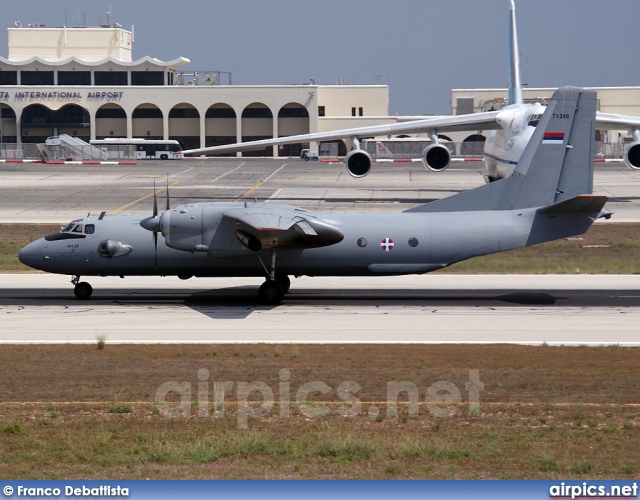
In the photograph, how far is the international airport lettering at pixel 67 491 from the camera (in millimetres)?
9773

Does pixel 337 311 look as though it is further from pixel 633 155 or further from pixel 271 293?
pixel 633 155

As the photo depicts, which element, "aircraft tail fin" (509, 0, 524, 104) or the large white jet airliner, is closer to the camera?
the large white jet airliner

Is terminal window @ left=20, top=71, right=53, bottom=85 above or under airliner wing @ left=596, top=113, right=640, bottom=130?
above

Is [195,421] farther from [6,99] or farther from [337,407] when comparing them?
[6,99]

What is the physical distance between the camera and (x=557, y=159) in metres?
28.1

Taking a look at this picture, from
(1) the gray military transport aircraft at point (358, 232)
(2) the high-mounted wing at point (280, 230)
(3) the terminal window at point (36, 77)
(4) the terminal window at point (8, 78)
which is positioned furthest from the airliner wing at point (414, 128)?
(4) the terminal window at point (8, 78)

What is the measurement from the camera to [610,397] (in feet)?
53.9

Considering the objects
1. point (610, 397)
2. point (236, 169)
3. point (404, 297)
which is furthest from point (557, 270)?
point (236, 169)

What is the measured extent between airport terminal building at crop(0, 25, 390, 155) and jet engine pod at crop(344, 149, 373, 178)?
64.6 metres

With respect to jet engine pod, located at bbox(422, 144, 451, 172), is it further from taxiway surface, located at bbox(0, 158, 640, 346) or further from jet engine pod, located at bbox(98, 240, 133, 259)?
jet engine pod, located at bbox(98, 240, 133, 259)

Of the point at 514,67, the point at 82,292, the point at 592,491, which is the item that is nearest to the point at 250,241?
the point at 82,292

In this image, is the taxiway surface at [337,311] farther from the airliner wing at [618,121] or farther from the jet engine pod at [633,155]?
→ the airliner wing at [618,121]

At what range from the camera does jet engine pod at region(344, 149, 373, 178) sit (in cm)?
5203

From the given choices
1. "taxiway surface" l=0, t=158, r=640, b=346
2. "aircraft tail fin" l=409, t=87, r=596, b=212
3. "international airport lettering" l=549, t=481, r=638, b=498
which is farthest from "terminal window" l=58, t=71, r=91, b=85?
"international airport lettering" l=549, t=481, r=638, b=498
